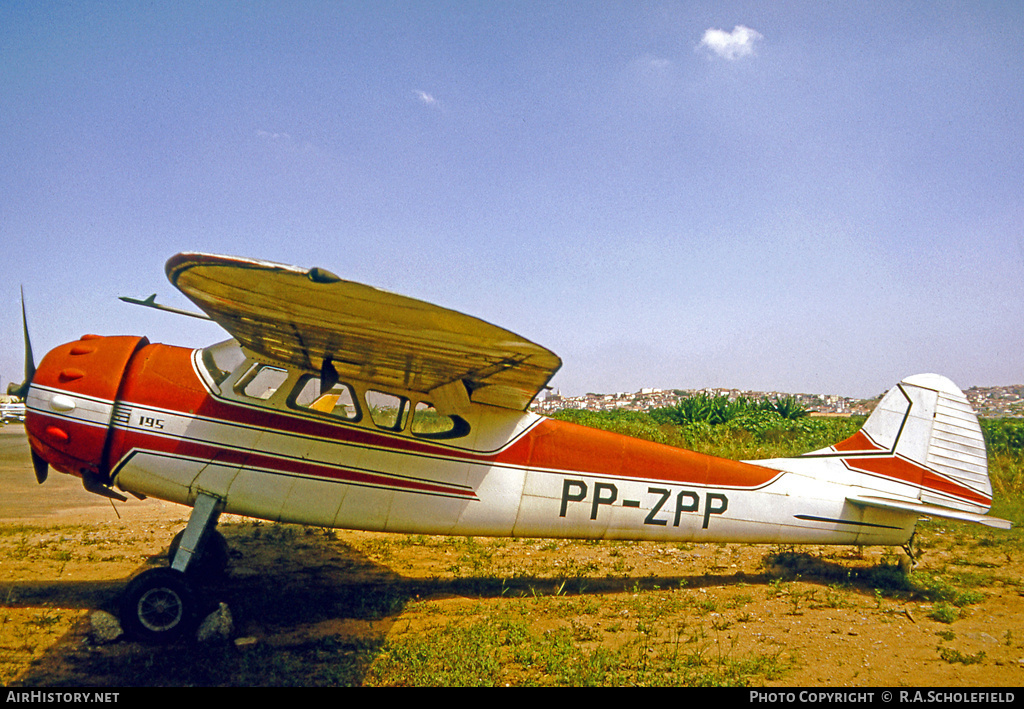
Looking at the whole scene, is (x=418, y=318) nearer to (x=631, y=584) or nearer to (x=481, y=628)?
(x=481, y=628)

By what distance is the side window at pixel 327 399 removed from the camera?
485 cm

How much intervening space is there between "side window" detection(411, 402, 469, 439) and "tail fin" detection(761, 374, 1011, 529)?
12.8ft

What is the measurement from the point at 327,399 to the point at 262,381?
864mm

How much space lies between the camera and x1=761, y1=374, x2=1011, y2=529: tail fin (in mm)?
5965

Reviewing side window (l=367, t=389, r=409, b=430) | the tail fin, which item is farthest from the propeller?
the tail fin

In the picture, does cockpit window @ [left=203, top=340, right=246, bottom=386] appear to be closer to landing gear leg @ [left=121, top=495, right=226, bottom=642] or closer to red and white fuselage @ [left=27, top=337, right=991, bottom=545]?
red and white fuselage @ [left=27, top=337, right=991, bottom=545]

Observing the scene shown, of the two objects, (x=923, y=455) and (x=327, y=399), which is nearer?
(x=327, y=399)

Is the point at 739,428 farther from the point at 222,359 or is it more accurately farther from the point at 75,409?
the point at 75,409

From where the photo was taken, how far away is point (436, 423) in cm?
514

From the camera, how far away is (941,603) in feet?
17.2

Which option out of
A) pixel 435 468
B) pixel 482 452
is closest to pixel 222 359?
pixel 435 468

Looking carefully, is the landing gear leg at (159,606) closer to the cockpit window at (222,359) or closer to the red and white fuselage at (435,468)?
the red and white fuselage at (435,468)
